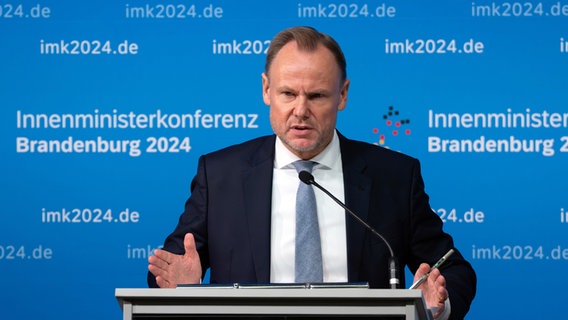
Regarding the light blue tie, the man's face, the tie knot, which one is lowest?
the light blue tie

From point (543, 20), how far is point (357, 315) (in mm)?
2852

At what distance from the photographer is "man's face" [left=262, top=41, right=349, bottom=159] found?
11.4ft

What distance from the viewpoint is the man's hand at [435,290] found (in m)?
2.81

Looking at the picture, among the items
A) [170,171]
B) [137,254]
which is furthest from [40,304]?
[170,171]

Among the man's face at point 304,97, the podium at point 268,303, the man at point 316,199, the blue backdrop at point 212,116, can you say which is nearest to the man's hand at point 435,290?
the podium at point 268,303

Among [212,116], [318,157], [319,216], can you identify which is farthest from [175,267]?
[212,116]

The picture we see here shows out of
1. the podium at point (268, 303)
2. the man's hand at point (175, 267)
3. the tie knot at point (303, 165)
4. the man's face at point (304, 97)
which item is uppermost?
the man's face at point (304, 97)

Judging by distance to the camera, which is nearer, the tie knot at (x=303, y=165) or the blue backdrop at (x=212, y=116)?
the tie knot at (x=303, y=165)

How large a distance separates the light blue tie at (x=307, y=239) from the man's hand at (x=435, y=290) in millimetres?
566

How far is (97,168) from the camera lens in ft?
16.1

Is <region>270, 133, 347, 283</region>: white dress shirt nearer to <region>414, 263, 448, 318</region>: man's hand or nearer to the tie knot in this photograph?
the tie knot

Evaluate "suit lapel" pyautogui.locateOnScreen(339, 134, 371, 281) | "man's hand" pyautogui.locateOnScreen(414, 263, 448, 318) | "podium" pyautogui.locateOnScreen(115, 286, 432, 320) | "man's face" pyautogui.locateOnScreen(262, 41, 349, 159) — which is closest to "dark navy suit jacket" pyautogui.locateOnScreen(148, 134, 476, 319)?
"suit lapel" pyautogui.locateOnScreen(339, 134, 371, 281)

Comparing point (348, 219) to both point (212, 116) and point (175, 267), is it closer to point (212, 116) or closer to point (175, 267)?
point (175, 267)

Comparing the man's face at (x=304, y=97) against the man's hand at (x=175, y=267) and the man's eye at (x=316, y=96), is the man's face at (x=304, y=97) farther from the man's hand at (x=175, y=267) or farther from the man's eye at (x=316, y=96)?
the man's hand at (x=175, y=267)
